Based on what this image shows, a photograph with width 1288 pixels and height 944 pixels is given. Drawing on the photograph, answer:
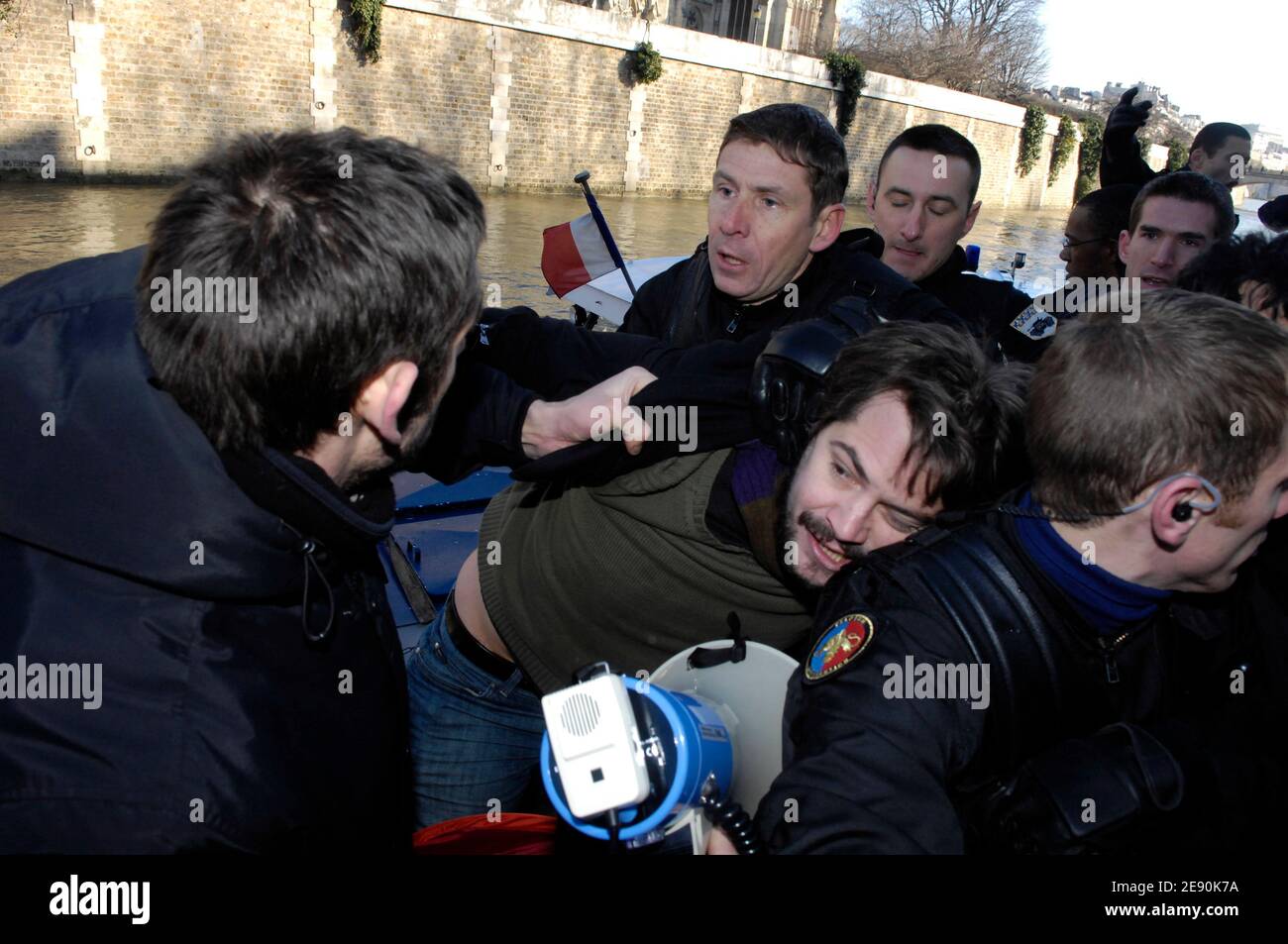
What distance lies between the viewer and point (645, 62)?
21.6 m

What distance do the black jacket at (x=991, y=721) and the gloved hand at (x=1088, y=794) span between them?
0.03 m

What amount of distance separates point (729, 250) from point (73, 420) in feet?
6.00

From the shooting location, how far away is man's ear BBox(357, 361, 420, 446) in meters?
1.13

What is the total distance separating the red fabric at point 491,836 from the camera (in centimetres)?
156

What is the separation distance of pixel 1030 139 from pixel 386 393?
1466 inches

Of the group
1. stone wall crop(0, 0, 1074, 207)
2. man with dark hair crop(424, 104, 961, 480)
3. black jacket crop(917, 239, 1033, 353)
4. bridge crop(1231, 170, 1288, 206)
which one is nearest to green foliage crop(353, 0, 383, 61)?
stone wall crop(0, 0, 1074, 207)

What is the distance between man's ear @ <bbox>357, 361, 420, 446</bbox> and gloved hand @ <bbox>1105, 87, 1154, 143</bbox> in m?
4.59

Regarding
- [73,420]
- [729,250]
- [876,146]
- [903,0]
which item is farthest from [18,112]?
[903,0]

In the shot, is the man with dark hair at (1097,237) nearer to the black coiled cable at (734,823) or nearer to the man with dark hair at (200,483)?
the black coiled cable at (734,823)

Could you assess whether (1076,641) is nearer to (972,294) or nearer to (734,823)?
(734,823)

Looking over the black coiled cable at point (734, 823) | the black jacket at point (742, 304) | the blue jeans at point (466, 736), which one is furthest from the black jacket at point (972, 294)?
the black coiled cable at point (734, 823)

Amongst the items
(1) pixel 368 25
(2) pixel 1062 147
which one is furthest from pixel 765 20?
(1) pixel 368 25

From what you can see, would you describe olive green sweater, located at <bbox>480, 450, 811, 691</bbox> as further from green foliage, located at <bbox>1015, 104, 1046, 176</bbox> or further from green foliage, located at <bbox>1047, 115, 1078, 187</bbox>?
green foliage, located at <bbox>1047, 115, 1078, 187</bbox>
